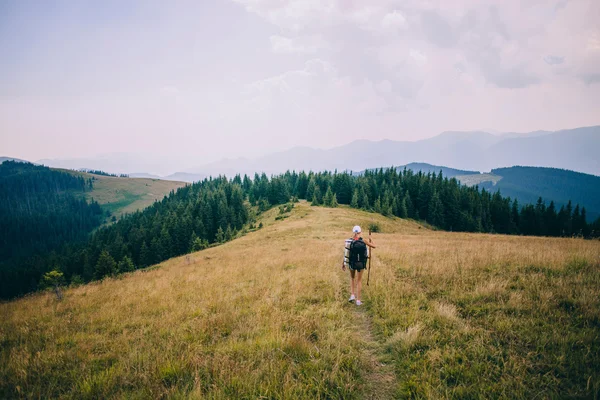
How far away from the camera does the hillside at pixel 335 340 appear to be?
14.1ft

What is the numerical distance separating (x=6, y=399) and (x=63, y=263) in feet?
318

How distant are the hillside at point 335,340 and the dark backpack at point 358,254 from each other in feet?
4.56

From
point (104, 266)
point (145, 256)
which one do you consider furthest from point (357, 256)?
point (145, 256)

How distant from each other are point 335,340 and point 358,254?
3229 mm

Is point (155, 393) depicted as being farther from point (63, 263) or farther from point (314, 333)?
point (63, 263)

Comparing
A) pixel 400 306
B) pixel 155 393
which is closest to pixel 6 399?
pixel 155 393

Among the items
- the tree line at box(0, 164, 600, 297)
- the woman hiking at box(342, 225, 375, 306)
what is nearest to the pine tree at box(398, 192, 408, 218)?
the tree line at box(0, 164, 600, 297)

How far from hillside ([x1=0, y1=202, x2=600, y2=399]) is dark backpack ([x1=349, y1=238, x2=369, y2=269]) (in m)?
1.39

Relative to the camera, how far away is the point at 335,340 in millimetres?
5621

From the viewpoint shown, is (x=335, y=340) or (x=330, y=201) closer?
(x=335, y=340)

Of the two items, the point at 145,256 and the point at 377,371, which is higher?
the point at 377,371

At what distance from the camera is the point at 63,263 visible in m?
72.3

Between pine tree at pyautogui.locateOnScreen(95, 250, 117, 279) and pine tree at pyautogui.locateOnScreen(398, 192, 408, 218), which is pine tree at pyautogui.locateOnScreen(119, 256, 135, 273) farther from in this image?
pine tree at pyautogui.locateOnScreen(398, 192, 408, 218)

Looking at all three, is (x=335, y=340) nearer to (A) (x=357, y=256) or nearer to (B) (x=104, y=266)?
(A) (x=357, y=256)
